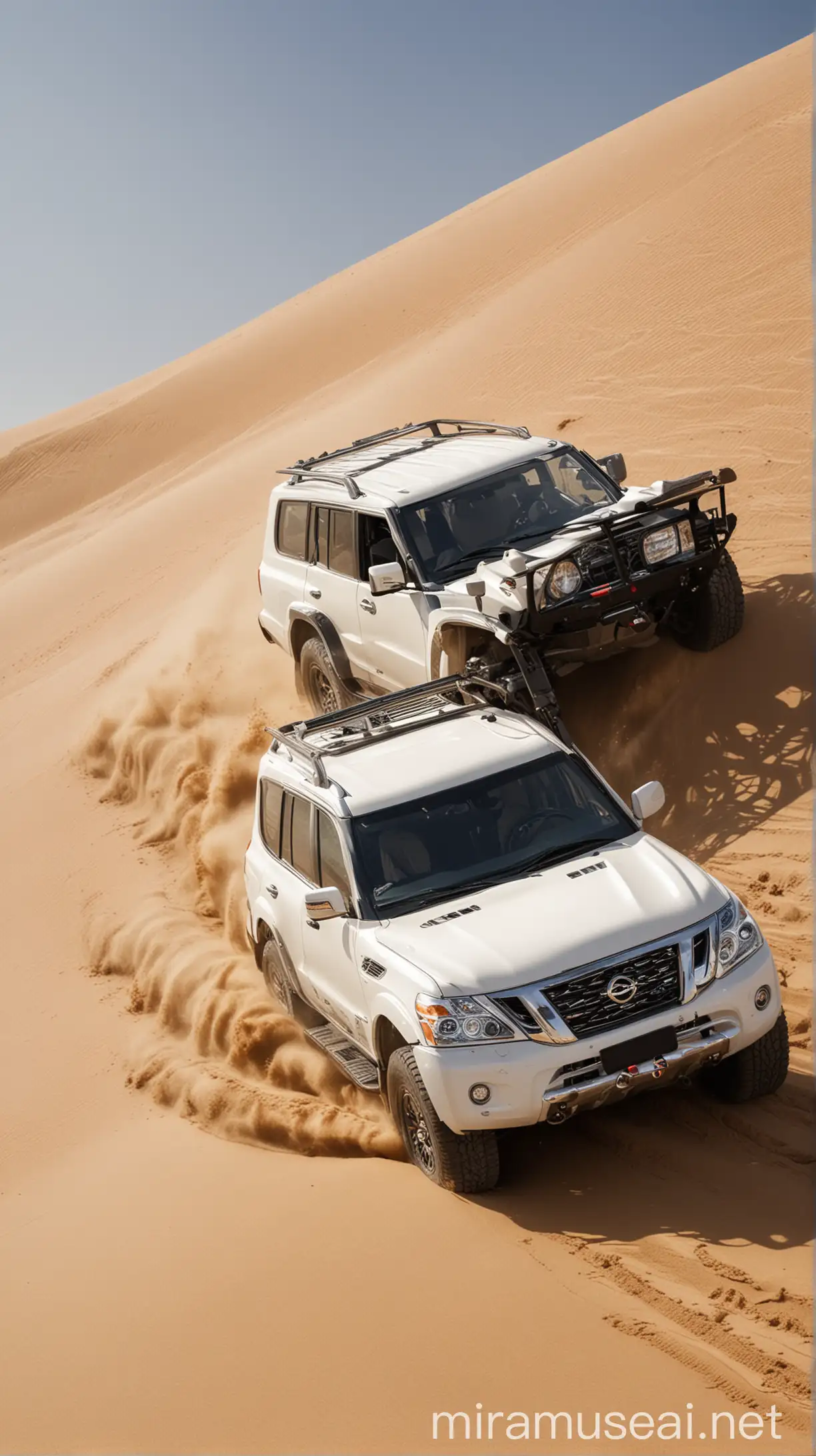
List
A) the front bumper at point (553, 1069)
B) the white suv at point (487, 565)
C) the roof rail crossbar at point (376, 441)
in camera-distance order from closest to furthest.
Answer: the front bumper at point (553, 1069) → the white suv at point (487, 565) → the roof rail crossbar at point (376, 441)

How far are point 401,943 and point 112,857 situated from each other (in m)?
7.11

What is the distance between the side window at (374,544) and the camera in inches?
407

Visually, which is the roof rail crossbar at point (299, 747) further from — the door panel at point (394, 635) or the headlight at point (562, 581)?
the headlight at point (562, 581)

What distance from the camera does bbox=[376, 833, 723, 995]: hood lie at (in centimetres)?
585

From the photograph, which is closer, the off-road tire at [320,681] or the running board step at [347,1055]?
the running board step at [347,1055]

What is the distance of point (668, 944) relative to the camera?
5.88m

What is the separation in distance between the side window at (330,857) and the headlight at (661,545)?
130 inches

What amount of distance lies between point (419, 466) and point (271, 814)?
12.4 ft

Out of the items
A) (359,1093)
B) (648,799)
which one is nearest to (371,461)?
(648,799)

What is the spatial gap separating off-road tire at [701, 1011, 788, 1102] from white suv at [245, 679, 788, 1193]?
0.01 m

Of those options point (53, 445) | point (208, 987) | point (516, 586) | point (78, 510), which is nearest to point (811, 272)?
point (516, 586)

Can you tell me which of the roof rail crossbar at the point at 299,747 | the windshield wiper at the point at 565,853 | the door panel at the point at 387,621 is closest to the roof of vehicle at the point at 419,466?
the door panel at the point at 387,621

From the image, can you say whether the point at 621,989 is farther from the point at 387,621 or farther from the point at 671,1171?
the point at 387,621

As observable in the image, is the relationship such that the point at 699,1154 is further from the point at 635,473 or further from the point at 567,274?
the point at 567,274
